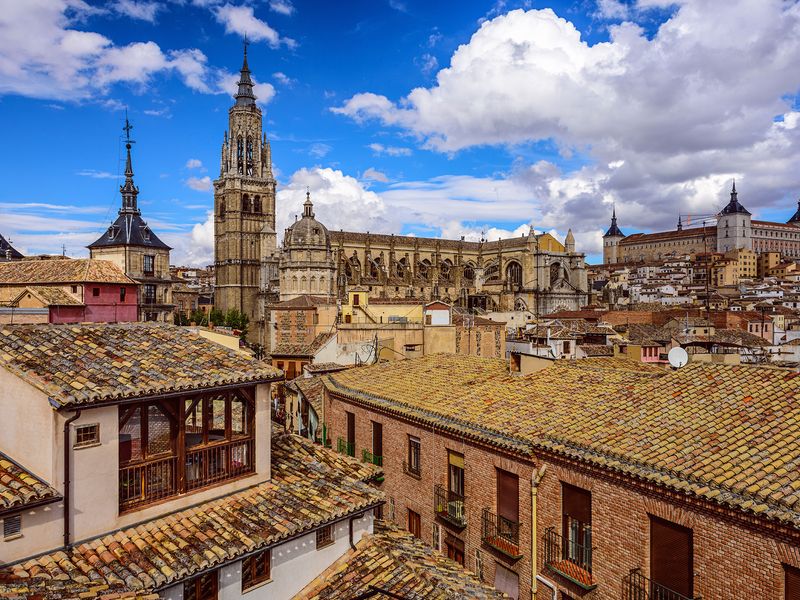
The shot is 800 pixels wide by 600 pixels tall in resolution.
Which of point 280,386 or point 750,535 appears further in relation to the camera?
point 280,386

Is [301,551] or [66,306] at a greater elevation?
[66,306]

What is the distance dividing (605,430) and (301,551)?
17.9 feet

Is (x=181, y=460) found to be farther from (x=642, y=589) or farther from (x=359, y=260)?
(x=359, y=260)

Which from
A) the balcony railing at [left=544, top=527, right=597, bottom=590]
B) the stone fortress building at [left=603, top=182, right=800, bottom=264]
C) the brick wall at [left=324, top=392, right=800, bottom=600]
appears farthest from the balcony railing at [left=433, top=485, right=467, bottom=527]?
the stone fortress building at [left=603, top=182, right=800, bottom=264]

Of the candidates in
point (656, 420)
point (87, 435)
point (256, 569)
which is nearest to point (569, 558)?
point (656, 420)

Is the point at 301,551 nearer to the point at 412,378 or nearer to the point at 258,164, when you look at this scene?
the point at 412,378

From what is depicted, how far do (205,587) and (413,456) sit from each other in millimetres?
7072

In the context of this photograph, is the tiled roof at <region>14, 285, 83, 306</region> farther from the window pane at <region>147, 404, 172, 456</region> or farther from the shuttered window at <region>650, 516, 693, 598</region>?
the shuttered window at <region>650, 516, 693, 598</region>

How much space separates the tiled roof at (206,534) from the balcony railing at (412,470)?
3.60 m

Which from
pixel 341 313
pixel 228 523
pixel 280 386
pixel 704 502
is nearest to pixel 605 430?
pixel 704 502

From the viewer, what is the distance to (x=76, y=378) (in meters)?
7.83

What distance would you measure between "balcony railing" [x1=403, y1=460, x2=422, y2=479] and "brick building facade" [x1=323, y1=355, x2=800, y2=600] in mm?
34

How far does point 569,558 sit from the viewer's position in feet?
33.3

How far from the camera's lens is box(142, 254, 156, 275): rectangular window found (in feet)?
168
